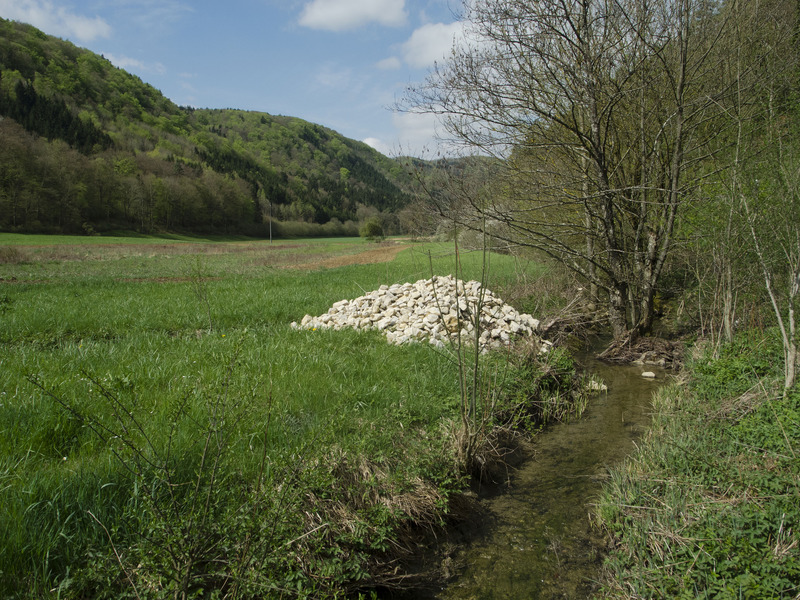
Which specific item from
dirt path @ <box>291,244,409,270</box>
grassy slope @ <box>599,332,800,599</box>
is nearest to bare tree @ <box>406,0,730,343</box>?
grassy slope @ <box>599,332,800,599</box>

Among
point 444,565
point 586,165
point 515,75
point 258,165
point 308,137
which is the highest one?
point 308,137

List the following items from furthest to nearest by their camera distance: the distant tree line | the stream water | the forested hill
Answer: the distant tree line
the forested hill
the stream water

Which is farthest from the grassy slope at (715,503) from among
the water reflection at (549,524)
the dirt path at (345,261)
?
the dirt path at (345,261)

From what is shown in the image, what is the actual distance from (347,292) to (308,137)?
7773 inches

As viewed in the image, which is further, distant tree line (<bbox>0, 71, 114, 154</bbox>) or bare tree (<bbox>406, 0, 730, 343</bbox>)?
distant tree line (<bbox>0, 71, 114, 154</bbox>)

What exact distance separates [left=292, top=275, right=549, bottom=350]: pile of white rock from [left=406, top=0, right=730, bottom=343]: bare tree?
1356 millimetres

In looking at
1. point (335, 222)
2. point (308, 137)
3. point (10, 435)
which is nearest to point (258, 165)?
point (335, 222)

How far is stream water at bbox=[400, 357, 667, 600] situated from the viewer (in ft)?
9.90

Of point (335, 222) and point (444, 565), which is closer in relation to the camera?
point (444, 565)

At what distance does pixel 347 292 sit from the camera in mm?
12266

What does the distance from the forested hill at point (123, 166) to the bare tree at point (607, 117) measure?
7.26ft

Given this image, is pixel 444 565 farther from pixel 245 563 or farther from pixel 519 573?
pixel 245 563

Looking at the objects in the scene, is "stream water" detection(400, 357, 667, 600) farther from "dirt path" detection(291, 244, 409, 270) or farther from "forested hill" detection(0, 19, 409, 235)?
"dirt path" detection(291, 244, 409, 270)

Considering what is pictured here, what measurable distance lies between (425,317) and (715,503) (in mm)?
5208
